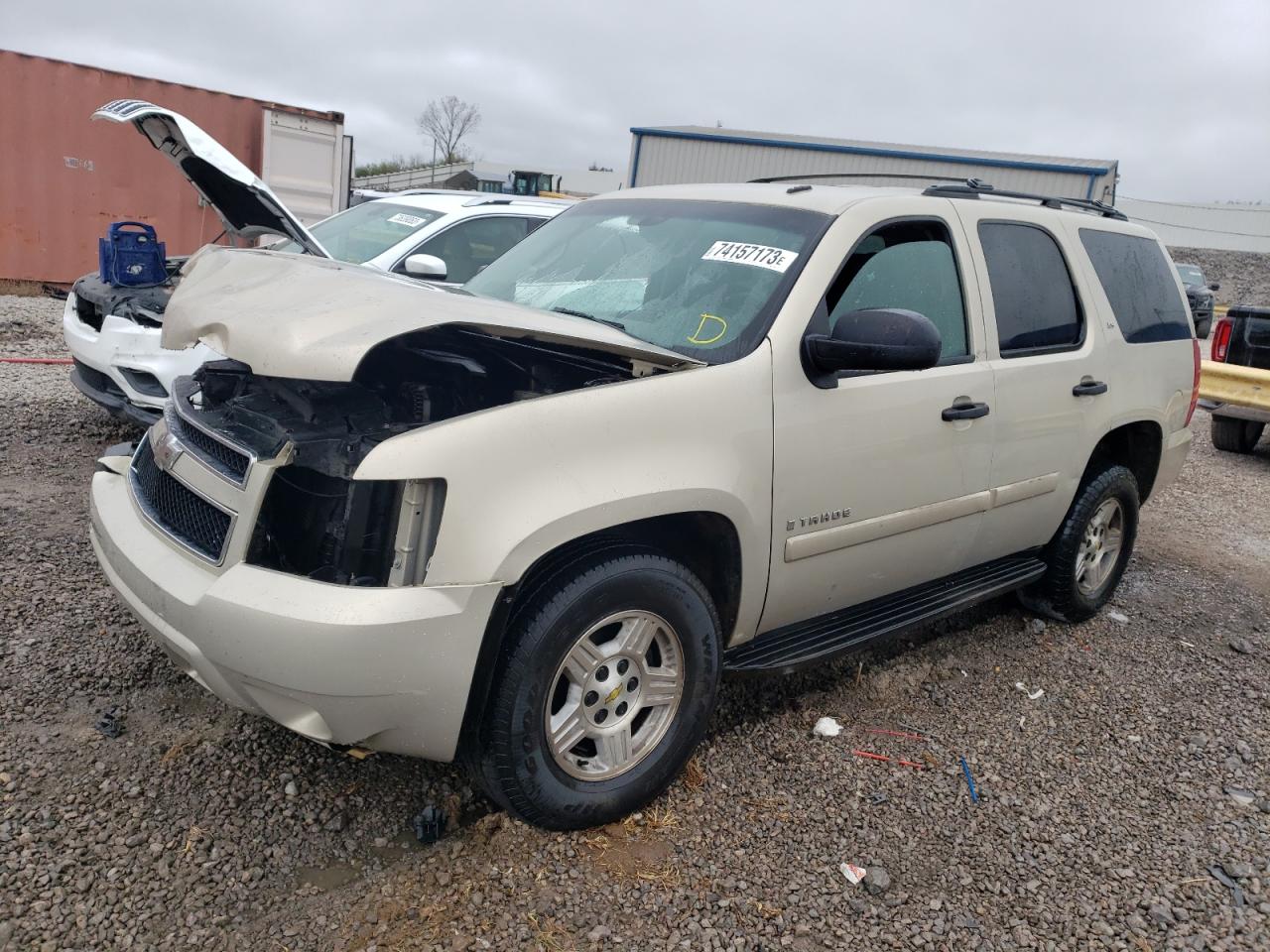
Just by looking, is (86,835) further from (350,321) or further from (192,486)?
(350,321)

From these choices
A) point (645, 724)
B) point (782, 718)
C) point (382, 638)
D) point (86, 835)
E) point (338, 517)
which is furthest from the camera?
point (782, 718)

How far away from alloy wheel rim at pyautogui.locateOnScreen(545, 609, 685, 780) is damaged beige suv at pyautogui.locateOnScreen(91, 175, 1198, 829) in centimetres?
1

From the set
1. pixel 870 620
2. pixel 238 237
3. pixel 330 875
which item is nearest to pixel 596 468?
pixel 330 875

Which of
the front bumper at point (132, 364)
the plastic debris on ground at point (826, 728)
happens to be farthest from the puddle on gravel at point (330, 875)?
the front bumper at point (132, 364)

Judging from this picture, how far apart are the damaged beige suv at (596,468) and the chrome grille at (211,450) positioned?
1 cm

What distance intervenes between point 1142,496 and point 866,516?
8.28 ft

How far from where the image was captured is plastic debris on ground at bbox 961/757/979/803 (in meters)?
3.14

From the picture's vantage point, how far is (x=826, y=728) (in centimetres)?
346

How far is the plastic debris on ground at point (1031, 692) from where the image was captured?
12.9ft

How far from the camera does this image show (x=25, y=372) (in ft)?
25.9

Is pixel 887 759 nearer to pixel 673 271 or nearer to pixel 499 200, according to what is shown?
pixel 673 271

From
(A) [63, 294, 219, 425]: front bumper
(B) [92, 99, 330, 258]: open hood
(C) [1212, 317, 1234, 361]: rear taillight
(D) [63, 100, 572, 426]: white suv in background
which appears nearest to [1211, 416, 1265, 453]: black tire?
(C) [1212, 317, 1234, 361]: rear taillight

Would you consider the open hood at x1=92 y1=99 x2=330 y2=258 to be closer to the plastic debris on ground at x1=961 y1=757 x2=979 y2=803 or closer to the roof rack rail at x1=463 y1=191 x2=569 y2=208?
the roof rack rail at x1=463 y1=191 x2=569 y2=208

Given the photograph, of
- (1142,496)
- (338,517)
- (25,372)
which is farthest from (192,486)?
(25,372)
